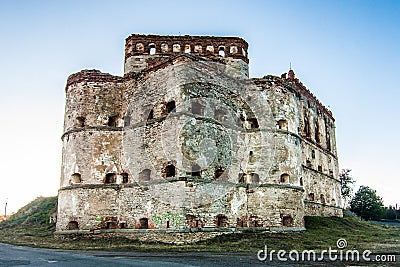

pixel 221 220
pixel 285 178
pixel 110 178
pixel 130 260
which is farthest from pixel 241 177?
pixel 130 260

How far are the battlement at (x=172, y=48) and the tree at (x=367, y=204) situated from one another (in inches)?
1082

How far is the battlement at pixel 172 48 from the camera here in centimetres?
2497

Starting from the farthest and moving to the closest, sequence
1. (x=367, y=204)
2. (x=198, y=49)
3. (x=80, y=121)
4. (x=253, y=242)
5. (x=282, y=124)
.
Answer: (x=367, y=204) → (x=198, y=49) → (x=80, y=121) → (x=282, y=124) → (x=253, y=242)

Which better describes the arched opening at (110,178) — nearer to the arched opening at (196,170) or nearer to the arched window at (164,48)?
the arched opening at (196,170)

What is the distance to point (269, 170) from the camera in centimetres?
2108

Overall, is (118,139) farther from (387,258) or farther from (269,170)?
(387,258)

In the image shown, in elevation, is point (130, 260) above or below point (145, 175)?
below

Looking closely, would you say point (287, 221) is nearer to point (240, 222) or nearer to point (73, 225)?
point (240, 222)

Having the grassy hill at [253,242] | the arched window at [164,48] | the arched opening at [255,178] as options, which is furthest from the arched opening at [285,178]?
the arched window at [164,48]

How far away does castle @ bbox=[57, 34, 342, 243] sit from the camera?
18625mm

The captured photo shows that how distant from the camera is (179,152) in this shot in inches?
731

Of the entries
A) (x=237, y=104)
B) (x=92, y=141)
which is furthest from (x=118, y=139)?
(x=237, y=104)

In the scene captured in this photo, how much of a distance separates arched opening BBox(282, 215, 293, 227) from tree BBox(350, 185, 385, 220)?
2864cm

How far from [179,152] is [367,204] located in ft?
112
